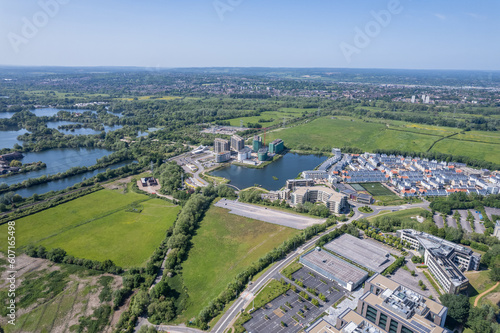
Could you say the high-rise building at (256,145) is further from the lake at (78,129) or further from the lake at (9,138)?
the lake at (9,138)

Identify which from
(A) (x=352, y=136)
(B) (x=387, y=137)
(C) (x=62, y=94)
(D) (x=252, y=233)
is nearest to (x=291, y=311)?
(D) (x=252, y=233)

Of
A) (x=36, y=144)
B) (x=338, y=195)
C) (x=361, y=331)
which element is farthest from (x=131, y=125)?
(x=361, y=331)

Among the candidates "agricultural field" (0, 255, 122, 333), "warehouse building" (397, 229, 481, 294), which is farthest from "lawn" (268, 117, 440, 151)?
"agricultural field" (0, 255, 122, 333)

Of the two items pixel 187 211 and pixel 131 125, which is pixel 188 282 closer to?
pixel 187 211

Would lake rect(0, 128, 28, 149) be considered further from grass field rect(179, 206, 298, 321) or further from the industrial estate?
grass field rect(179, 206, 298, 321)

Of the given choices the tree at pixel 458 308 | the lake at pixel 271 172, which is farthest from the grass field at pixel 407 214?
the lake at pixel 271 172

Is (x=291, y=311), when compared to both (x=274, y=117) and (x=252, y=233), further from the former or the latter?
(x=274, y=117)
